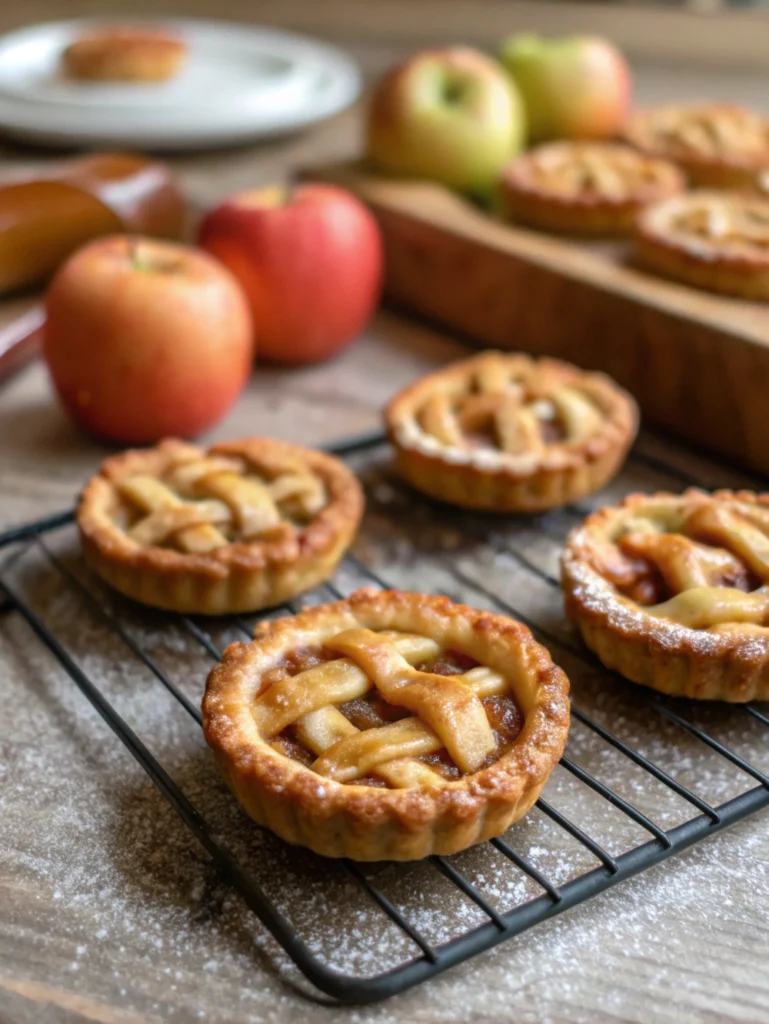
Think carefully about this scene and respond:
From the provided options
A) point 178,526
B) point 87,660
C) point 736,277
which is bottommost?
point 87,660

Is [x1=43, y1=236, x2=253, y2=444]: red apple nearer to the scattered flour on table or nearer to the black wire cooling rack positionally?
the black wire cooling rack

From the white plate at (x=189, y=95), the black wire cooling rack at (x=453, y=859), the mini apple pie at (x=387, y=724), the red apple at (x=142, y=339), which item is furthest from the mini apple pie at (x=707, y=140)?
the mini apple pie at (x=387, y=724)

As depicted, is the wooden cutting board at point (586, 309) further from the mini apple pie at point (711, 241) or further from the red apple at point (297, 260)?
the red apple at point (297, 260)

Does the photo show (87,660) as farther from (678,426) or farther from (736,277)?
(736,277)

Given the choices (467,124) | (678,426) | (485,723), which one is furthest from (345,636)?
(467,124)

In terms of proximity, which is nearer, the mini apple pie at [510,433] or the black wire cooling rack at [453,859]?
the black wire cooling rack at [453,859]

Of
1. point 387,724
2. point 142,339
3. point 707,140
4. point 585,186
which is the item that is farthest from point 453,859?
point 707,140

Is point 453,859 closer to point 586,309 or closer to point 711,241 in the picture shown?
point 586,309
